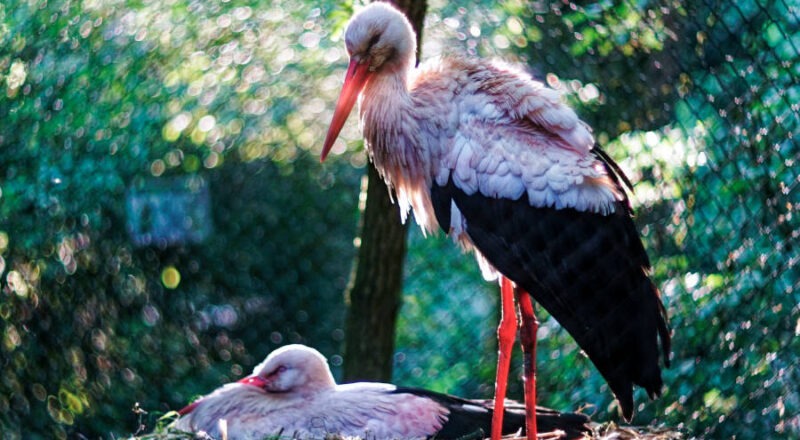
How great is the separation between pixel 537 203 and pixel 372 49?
708 mm

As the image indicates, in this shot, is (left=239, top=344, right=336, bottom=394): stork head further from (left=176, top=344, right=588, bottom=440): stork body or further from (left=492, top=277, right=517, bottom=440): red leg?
(left=492, top=277, right=517, bottom=440): red leg

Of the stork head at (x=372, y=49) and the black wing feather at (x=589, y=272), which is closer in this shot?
the black wing feather at (x=589, y=272)

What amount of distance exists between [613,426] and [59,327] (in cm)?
257

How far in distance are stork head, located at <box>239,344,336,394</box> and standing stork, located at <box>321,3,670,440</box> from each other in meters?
0.70

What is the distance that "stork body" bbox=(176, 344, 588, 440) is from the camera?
12.9 feet

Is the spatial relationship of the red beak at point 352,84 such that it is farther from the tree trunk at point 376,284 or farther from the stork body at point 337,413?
the stork body at point 337,413

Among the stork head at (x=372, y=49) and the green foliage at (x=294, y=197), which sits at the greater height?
the stork head at (x=372, y=49)

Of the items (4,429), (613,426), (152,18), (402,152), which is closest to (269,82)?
(152,18)

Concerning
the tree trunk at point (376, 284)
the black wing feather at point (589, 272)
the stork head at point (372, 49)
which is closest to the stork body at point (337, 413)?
the black wing feather at point (589, 272)

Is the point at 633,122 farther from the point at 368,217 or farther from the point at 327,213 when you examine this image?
the point at 327,213

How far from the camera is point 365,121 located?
400 centimetres

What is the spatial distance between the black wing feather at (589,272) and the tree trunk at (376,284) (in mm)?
1006

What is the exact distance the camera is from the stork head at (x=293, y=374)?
4.26 m

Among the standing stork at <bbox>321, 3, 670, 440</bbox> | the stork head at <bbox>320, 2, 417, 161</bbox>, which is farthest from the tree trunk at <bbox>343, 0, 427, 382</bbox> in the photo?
the standing stork at <bbox>321, 3, 670, 440</bbox>
